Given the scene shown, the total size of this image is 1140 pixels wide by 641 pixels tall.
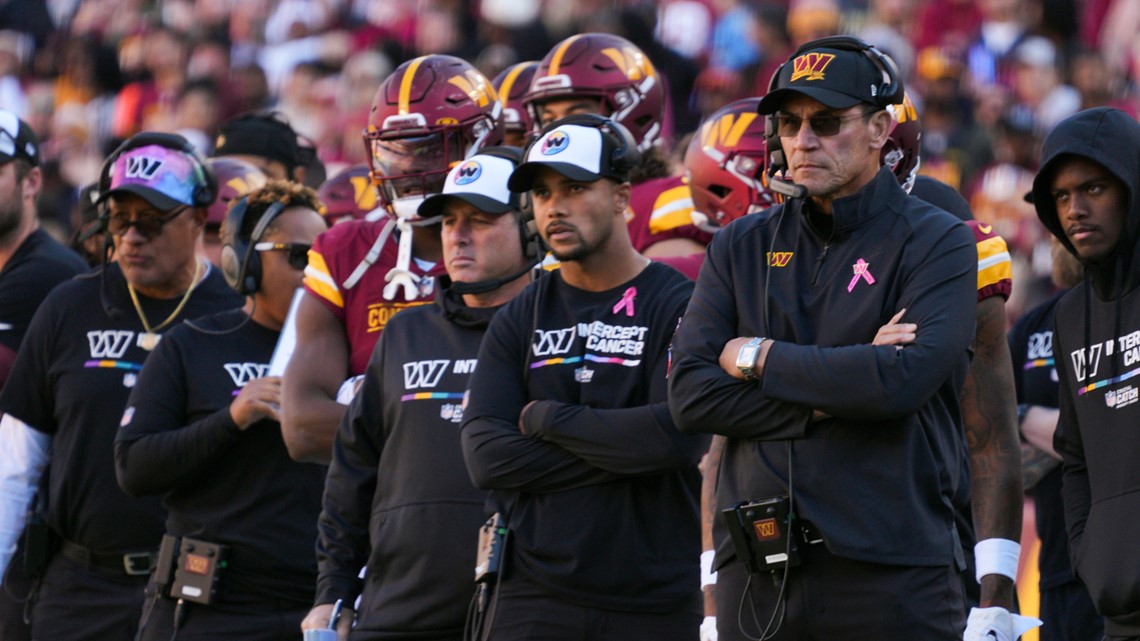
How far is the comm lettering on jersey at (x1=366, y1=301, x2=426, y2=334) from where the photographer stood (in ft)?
21.6

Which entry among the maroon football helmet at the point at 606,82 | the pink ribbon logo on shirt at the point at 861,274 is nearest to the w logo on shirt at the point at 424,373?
the pink ribbon logo on shirt at the point at 861,274

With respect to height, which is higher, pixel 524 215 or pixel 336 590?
pixel 524 215

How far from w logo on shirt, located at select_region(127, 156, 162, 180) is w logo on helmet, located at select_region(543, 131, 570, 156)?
237 centimetres

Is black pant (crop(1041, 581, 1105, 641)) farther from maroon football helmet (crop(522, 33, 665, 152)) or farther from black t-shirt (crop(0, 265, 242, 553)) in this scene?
black t-shirt (crop(0, 265, 242, 553))

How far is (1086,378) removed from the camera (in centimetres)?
530

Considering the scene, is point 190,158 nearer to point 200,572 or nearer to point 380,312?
point 380,312

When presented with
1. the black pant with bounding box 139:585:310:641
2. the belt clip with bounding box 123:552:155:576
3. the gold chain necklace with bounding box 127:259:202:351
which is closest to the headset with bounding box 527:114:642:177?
the black pant with bounding box 139:585:310:641

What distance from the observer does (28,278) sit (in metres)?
8.35

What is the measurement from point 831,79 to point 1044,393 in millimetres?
2485

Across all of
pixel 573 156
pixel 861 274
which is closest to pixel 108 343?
pixel 573 156

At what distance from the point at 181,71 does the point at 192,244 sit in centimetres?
981

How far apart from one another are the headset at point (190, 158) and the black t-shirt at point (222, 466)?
2.56ft

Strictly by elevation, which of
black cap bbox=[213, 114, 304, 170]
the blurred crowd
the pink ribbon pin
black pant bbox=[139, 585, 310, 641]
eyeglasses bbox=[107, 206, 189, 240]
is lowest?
black pant bbox=[139, 585, 310, 641]

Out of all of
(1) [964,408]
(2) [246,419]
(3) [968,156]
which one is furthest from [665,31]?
(1) [964,408]
